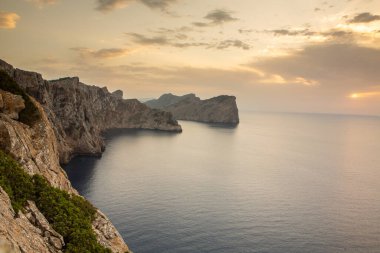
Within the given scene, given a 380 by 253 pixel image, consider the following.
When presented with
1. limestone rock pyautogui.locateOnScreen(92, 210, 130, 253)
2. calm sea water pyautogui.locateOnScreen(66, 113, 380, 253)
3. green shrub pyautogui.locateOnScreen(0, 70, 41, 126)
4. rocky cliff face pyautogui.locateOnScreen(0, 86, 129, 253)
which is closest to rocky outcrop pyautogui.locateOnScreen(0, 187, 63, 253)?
rocky cliff face pyautogui.locateOnScreen(0, 86, 129, 253)

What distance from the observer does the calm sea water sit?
65.2 meters

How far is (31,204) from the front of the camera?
84.3ft

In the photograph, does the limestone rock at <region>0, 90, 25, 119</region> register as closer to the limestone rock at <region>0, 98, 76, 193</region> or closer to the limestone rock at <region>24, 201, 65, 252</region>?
the limestone rock at <region>0, 98, 76, 193</region>

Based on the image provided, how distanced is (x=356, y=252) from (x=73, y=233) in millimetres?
58637

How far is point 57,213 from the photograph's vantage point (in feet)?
90.2

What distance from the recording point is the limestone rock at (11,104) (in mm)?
42153

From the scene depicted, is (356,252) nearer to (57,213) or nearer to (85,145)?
(57,213)

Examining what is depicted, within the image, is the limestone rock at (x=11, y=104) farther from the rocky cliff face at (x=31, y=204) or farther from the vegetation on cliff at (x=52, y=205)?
the vegetation on cliff at (x=52, y=205)

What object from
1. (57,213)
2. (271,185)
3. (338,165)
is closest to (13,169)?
(57,213)

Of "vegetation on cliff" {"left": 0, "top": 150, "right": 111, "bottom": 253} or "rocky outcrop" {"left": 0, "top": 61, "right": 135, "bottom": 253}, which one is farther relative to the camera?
"vegetation on cliff" {"left": 0, "top": 150, "right": 111, "bottom": 253}

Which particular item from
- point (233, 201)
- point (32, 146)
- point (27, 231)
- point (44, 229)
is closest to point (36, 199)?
point (44, 229)

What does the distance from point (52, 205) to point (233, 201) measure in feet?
228

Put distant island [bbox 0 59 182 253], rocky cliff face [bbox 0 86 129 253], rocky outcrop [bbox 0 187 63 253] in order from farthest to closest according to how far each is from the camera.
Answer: distant island [bbox 0 59 182 253], rocky cliff face [bbox 0 86 129 253], rocky outcrop [bbox 0 187 63 253]

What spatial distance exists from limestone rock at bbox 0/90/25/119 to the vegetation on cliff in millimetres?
14960
